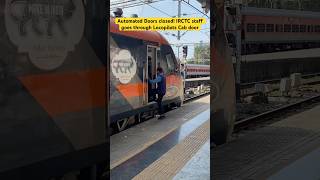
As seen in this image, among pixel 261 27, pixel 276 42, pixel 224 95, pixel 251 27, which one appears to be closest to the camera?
pixel 224 95

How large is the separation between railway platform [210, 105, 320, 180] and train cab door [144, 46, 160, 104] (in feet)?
8.42

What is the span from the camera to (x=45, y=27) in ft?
5.90

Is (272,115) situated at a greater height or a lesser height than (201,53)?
lesser

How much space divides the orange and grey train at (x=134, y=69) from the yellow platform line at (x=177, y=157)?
0.26 meters

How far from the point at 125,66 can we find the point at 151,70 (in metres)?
0.24

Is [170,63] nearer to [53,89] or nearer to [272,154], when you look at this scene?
[53,89]

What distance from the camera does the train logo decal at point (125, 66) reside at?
2.18m

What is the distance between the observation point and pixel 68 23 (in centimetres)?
190

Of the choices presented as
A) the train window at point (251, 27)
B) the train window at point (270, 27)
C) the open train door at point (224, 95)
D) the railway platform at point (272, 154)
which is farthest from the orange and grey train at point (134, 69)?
the train window at point (251, 27)

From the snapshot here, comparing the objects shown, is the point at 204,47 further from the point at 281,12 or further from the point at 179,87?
the point at 281,12

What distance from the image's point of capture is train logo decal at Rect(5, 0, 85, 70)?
1.68 metres

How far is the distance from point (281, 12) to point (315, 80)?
2.74 meters

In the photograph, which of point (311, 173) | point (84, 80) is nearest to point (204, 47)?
point (84, 80)

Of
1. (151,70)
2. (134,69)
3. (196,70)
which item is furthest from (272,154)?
(134,69)
